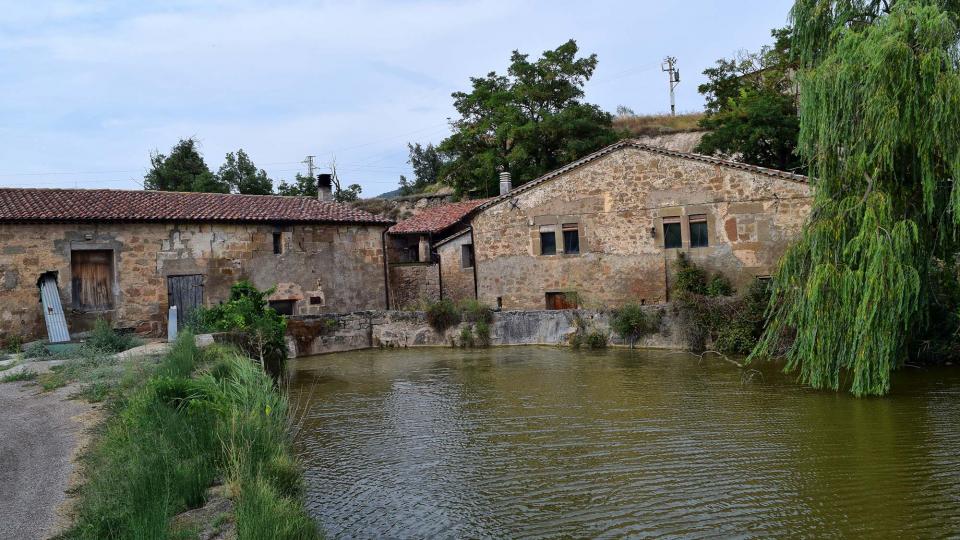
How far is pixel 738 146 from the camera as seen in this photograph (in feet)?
80.2

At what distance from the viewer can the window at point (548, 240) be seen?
22.2 meters

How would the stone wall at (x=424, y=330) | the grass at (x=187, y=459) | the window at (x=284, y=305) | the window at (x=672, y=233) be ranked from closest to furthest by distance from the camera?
1. the grass at (x=187, y=459)
2. the stone wall at (x=424, y=330)
3. the window at (x=672, y=233)
4. the window at (x=284, y=305)

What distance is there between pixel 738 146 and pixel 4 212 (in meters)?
21.9

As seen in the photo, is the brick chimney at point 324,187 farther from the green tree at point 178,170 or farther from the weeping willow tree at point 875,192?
the weeping willow tree at point 875,192

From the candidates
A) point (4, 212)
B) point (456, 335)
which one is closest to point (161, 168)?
point (4, 212)

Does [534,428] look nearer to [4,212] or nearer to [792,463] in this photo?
[792,463]

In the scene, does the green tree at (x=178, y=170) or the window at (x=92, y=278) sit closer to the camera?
the window at (x=92, y=278)

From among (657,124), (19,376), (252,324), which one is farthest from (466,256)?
(657,124)

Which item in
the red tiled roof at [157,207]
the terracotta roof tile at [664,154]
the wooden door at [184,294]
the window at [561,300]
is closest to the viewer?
the terracotta roof tile at [664,154]

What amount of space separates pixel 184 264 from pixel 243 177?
56.7 ft

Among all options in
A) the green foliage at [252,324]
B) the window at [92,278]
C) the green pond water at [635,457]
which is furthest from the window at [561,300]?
the window at [92,278]

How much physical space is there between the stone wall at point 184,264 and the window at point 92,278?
0.59 feet

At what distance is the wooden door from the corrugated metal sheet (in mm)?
2828

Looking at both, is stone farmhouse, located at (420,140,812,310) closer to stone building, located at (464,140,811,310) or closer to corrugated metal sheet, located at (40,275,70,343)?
stone building, located at (464,140,811,310)
